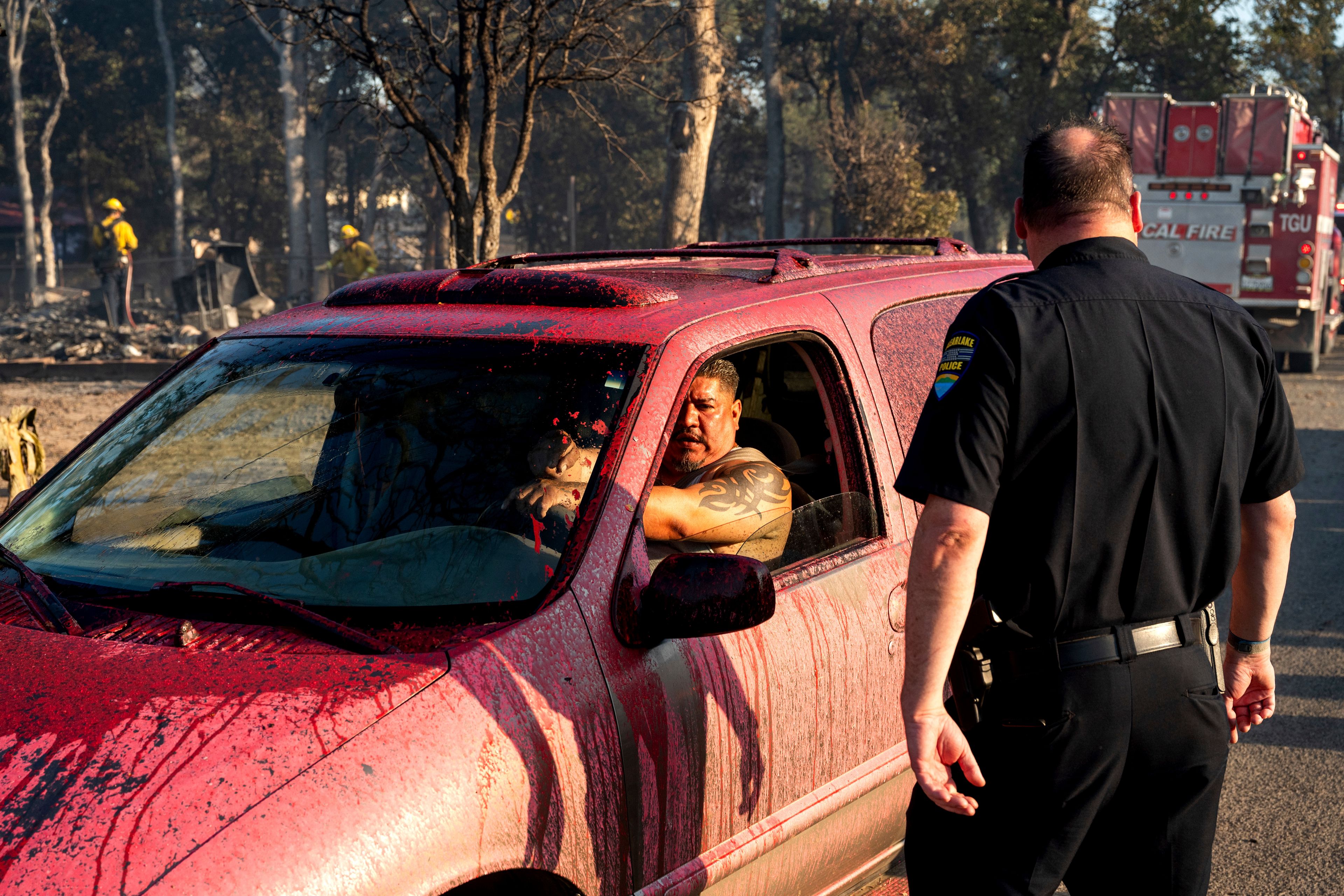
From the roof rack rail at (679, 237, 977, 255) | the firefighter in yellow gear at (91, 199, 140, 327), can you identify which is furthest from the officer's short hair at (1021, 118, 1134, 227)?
the firefighter in yellow gear at (91, 199, 140, 327)

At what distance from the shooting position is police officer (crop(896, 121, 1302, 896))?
6.34ft

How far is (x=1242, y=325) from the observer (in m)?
2.11

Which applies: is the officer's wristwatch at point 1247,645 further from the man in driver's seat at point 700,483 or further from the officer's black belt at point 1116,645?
the man in driver's seat at point 700,483

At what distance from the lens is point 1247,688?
241 cm

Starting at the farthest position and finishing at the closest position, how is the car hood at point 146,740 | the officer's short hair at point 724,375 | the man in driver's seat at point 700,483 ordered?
the officer's short hair at point 724,375 < the man in driver's seat at point 700,483 < the car hood at point 146,740

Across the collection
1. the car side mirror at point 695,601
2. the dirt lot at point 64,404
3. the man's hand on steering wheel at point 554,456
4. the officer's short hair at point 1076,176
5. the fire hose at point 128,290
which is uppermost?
the officer's short hair at point 1076,176

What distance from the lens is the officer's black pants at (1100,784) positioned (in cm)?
197

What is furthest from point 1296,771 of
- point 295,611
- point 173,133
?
point 173,133

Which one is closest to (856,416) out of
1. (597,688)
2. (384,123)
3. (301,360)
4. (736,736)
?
(736,736)

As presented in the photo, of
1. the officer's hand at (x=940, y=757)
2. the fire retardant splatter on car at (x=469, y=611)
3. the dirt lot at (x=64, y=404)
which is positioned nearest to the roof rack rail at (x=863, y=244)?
the fire retardant splatter on car at (x=469, y=611)

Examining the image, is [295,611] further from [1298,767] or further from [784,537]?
[1298,767]

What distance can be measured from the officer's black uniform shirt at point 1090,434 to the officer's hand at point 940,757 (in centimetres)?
24

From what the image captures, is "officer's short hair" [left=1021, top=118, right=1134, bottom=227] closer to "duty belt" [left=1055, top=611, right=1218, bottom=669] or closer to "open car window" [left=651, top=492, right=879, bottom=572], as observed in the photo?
"duty belt" [left=1055, top=611, right=1218, bottom=669]

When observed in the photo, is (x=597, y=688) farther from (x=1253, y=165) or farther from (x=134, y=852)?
(x=1253, y=165)
